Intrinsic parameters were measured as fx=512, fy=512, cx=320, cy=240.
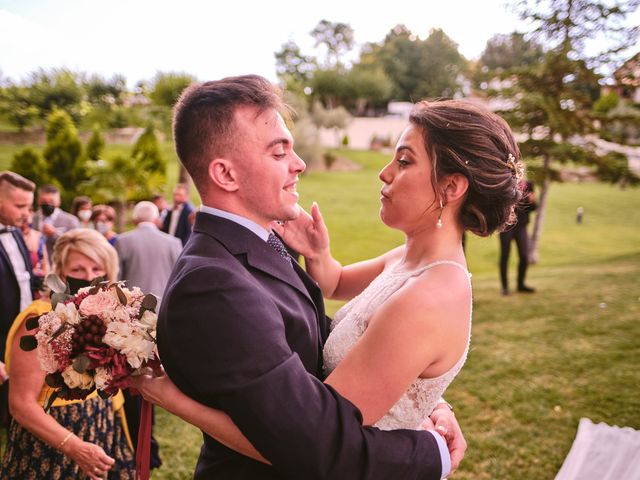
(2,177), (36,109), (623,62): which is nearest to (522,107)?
(623,62)

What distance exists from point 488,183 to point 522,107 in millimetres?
10743

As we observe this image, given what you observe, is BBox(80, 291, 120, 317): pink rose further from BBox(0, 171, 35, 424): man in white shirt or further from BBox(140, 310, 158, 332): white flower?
BBox(0, 171, 35, 424): man in white shirt

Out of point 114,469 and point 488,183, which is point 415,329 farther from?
point 114,469

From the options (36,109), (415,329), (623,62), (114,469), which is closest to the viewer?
(415,329)

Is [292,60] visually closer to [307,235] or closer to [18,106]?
[18,106]

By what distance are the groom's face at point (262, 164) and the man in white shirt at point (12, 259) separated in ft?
13.8

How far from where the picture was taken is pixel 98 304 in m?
1.90

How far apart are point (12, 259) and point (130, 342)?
13.5 feet

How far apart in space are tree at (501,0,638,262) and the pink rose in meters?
11.4

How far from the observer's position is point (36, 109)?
20844 millimetres

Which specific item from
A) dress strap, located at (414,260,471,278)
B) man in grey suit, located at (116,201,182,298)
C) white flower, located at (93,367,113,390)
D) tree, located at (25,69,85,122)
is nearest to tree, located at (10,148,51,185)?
tree, located at (25,69,85,122)

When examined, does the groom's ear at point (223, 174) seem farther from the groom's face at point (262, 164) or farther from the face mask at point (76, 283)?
the face mask at point (76, 283)

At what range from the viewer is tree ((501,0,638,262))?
1159cm

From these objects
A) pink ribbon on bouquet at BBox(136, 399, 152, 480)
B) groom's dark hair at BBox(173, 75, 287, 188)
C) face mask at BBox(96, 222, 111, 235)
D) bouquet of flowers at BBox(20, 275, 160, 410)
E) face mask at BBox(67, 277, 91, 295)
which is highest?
groom's dark hair at BBox(173, 75, 287, 188)
